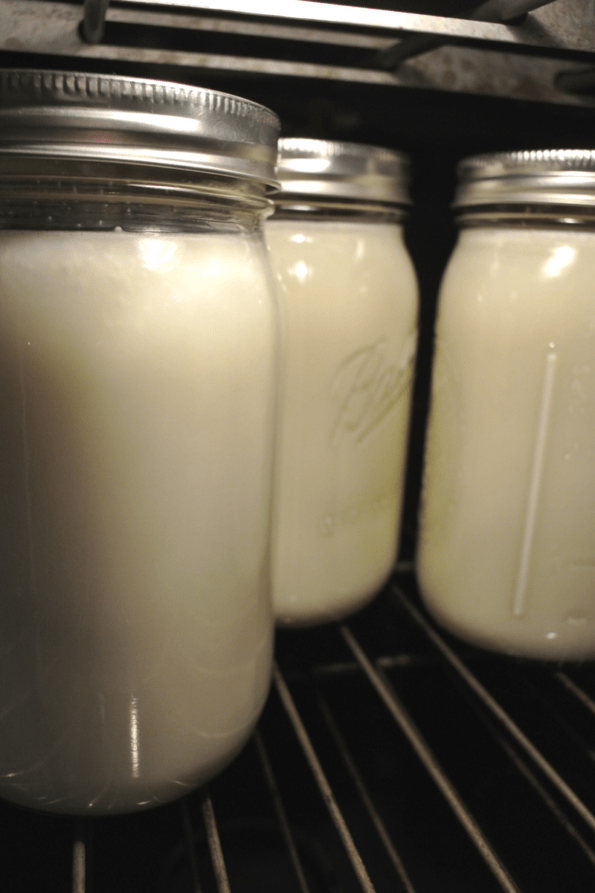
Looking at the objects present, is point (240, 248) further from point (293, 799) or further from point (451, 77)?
point (293, 799)

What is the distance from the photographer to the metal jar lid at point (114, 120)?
287 millimetres

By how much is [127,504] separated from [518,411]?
0.99 ft

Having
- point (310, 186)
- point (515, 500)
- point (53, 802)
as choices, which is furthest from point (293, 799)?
point (310, 186)

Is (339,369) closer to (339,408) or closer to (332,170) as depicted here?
(339,408)

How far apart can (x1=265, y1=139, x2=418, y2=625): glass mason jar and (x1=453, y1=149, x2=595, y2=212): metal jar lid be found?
0.19ft

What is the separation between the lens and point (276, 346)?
15.4 inches

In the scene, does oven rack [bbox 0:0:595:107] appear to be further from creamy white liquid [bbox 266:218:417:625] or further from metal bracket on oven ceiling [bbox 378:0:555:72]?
creamy white liquid [bbox 266:218:417:625]

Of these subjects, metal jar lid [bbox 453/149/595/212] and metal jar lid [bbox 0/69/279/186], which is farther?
metal jar lid [bbox 453/149/595/212]

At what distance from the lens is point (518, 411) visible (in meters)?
0.51

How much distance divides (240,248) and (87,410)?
0.39 ft

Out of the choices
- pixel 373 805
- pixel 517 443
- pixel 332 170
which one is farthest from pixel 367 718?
pixel 332 170

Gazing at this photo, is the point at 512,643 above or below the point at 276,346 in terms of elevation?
below

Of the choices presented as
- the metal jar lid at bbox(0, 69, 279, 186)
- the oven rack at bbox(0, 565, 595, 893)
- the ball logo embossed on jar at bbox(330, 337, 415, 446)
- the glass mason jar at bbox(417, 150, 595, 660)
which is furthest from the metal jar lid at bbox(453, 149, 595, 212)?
the oven rack at bbox(0, 565, 595, 893)

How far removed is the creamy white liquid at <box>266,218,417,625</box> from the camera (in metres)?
0.49
